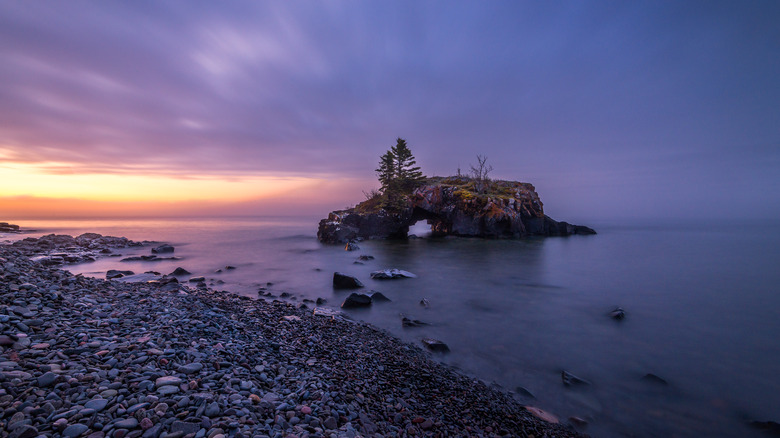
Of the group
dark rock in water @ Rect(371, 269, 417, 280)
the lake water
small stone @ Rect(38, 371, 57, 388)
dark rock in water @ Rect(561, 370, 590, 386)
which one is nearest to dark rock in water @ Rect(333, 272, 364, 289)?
the lake water

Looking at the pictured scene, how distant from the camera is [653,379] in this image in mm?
7508

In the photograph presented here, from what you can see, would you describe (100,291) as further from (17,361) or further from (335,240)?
(335,240)

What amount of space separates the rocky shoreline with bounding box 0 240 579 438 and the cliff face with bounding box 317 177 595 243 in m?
31.2

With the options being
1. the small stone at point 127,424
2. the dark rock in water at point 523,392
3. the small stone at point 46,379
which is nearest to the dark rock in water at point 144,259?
the small stone at point 46,379

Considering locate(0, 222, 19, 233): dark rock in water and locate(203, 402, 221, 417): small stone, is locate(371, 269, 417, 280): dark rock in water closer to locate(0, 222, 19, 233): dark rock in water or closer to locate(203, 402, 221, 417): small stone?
locate(203, 402, 221, 417): small stone

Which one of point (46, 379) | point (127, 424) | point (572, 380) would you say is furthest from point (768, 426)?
point (46, 379)

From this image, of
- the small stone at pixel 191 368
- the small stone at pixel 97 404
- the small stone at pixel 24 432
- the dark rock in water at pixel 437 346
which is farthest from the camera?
the dark rock in water at pixel 437 346

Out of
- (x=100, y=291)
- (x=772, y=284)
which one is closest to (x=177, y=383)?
(x=100, y=291)

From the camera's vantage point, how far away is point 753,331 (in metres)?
10.8

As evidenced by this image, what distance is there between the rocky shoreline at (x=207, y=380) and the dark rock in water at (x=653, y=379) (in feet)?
13.0

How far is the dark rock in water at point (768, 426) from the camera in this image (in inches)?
231

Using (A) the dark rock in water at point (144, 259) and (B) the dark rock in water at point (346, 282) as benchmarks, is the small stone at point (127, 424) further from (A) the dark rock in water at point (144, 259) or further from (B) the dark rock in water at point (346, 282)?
(A) the dark rock in water at point (144, 259)

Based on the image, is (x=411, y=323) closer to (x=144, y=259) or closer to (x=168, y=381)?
(x=168, y=381)

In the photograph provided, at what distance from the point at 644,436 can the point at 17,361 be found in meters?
10.7
